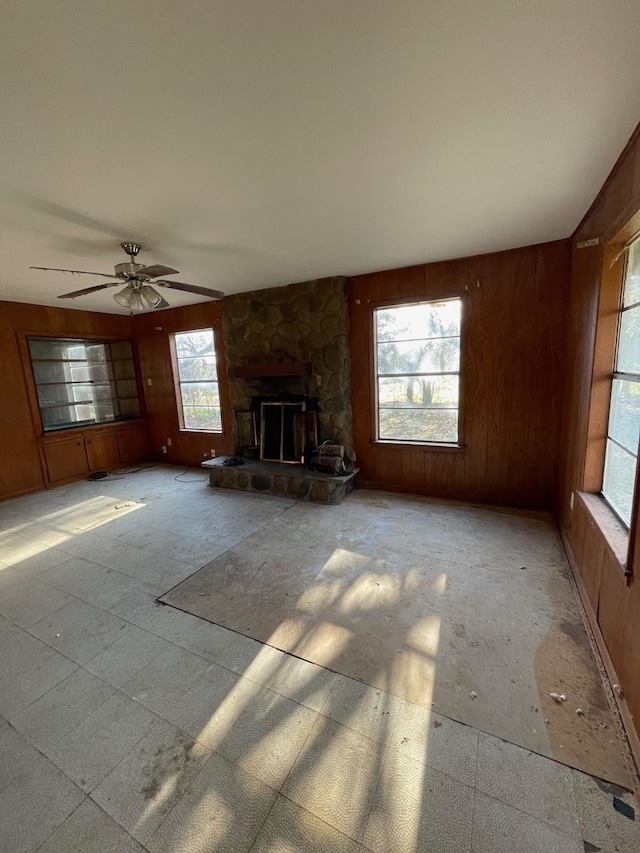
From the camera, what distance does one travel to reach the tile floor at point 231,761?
1.11 m

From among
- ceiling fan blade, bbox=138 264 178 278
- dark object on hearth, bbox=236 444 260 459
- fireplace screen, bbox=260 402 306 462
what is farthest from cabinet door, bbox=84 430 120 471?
ceiling fan blade, bbox=138 264 178 278

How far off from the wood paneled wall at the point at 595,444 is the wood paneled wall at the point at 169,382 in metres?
4.25

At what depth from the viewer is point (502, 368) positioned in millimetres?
3449

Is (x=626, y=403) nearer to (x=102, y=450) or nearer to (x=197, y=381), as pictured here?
(x=197, y=381)

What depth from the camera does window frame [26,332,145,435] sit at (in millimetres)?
4742

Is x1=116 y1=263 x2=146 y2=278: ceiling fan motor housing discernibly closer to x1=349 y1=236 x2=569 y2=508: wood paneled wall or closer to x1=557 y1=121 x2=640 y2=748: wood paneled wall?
x1=349 y1=236 x2=569 y2=508: wood paneled wall

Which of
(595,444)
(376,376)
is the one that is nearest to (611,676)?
(595,444)

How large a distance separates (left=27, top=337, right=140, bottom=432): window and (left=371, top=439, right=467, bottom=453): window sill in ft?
14.9

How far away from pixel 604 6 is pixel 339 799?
2727 mm

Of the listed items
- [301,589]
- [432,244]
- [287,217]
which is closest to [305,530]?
[301,589]

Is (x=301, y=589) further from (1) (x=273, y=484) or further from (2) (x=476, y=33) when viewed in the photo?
(2) (x=476, y=33)

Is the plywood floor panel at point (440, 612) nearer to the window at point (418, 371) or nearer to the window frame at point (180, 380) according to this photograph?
the window at point (418, 371)

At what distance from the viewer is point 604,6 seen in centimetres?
105

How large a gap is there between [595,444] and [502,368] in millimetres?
1380
